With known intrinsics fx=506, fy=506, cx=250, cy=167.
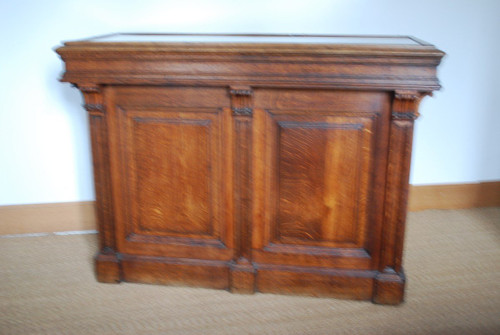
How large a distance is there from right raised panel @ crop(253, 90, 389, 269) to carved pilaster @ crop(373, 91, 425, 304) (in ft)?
0.13

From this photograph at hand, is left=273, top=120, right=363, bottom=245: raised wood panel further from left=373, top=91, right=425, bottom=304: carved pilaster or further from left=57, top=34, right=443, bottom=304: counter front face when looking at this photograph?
left=373, top=91, right=425, bottom=304: carved pilaster

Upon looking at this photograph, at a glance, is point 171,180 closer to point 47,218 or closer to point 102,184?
point 102,184

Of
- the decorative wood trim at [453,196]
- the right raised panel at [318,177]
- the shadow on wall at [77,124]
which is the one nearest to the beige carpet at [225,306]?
the right raised panel at [318,177]

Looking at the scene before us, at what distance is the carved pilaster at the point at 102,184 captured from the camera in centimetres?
194

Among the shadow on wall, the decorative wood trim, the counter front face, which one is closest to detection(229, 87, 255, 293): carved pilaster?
the counter front face

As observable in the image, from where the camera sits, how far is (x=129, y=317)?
1917 mm

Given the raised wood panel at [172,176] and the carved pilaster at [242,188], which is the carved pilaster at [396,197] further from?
the raised wood panel at [172,176]

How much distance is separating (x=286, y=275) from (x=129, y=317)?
0.63 meters

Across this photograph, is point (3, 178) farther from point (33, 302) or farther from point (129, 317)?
point (129, 317)

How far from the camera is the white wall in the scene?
97.1 inches

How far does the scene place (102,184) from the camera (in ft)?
6.73

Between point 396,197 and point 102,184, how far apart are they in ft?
3.80

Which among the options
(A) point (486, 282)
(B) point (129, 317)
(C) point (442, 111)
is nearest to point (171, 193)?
(B) point (129, 317)

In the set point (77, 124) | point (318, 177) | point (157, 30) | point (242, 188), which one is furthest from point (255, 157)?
point (77, 124)
